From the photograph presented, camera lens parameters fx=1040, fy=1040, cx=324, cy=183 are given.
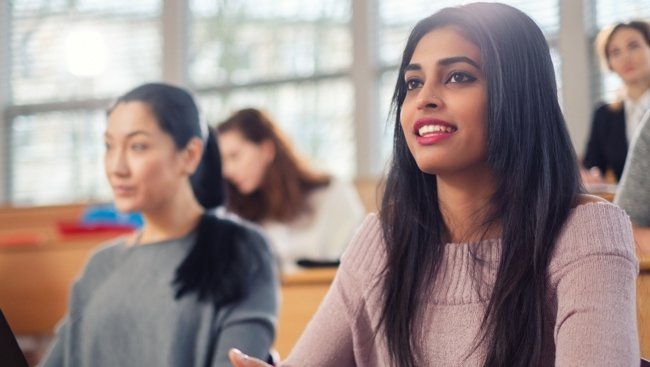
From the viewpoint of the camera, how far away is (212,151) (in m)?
2.66

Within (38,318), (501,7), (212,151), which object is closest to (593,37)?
(38,318)

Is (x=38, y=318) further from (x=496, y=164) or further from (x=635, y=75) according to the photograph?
Result: (x=496, y=164)

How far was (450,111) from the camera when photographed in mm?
1493

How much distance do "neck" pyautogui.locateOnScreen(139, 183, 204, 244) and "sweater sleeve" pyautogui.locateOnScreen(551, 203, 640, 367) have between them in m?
1.29

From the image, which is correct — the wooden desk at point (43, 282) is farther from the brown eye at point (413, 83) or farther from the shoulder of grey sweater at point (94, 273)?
the brown eye at point (413, 83)

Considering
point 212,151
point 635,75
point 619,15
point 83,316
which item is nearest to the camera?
point 83,316

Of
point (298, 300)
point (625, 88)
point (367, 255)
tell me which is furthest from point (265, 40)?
point (367, 255)

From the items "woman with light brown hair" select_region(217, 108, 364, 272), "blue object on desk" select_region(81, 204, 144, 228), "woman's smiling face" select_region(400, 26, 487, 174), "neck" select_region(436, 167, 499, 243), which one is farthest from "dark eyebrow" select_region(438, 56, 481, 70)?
"blue object on desk" select_region(81, 204, 144, 228)

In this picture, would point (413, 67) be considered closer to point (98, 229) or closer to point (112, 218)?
point (98, 229)

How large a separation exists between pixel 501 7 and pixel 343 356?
0.58 m

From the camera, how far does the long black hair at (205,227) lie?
2.35 m

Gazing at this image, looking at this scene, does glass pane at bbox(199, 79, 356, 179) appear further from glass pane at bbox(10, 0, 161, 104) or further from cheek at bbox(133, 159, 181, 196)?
cheek at bbox(133, 159, 181, 196)

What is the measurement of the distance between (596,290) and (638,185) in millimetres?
684

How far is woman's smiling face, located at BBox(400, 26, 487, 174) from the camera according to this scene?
1492 millimetres
